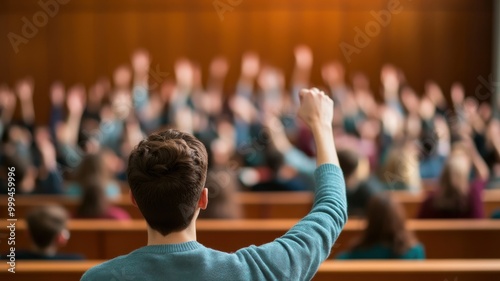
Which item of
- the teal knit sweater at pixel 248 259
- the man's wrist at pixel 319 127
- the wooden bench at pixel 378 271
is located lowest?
the wooden bench at pixel 378 271

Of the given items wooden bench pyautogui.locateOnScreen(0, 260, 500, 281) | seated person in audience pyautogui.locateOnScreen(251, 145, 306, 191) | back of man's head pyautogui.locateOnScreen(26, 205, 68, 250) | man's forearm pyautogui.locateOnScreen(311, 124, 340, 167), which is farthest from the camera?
seated person in audience pyautogui.locateOnScreen(251, 145, 306, 191)

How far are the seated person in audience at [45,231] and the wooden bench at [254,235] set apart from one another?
70 centimetres

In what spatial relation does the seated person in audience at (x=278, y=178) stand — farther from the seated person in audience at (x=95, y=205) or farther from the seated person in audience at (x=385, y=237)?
the seated person in audience at (x=385, y=237)

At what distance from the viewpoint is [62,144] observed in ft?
29.1

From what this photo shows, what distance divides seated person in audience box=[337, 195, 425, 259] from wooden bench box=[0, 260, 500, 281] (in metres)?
0.47

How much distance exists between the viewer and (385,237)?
13.1 ft

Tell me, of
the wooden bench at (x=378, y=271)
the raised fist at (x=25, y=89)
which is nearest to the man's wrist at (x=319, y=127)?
the wooden bench at (x=378, y=271)

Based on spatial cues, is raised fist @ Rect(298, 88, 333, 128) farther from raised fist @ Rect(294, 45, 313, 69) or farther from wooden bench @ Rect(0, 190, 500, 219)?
Answer: raised fist @ Rect(294, 45, 313, 69)

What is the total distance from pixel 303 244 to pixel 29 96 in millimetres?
12369

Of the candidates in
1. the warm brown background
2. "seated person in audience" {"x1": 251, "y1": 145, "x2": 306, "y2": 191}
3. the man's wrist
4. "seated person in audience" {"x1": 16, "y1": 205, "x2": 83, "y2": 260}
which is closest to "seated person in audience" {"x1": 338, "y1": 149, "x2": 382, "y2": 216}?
"seated person in audience" {"x1": 251, "y1": 145, "x2": 306, "y2": 191}

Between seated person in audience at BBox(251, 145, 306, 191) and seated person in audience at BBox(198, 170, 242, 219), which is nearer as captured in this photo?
seated person in audience at BBox(198, 170, 242, 219)

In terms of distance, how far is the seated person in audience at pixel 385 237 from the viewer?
3.96 metres

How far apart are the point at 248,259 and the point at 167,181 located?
0.78 feet

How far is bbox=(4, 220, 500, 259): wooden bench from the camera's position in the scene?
4.69 m
